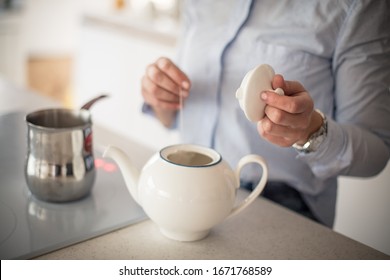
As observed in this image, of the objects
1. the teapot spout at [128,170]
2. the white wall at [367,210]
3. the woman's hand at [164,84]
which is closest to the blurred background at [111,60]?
the white wall at [367,210]

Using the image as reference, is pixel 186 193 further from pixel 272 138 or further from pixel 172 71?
pixel 172 71

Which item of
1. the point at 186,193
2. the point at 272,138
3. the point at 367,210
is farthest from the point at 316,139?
the point at 367,210

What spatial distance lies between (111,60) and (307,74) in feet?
5.10

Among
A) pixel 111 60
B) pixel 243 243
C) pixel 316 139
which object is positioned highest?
pixel 316 139

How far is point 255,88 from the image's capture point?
0.51 meters

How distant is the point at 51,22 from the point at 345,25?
3153mm

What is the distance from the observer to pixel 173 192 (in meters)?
0.55

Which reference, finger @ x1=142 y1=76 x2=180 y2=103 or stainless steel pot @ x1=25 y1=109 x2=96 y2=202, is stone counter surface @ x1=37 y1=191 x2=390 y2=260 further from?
finger @ x1=142 y1=76 x2=180 y2=103

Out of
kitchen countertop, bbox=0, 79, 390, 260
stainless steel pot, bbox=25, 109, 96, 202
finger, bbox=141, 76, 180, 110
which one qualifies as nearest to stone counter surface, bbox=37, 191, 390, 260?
kitchen countertop, bbox=0, 79, 390, 260

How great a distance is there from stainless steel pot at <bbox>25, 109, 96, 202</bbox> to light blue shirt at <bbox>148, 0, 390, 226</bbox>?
260 millimetres

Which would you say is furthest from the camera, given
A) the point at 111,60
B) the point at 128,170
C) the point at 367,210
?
the point at 111,60

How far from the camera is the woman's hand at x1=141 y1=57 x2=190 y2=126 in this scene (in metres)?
0.71

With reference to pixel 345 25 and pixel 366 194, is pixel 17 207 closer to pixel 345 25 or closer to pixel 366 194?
pixel 345 25
